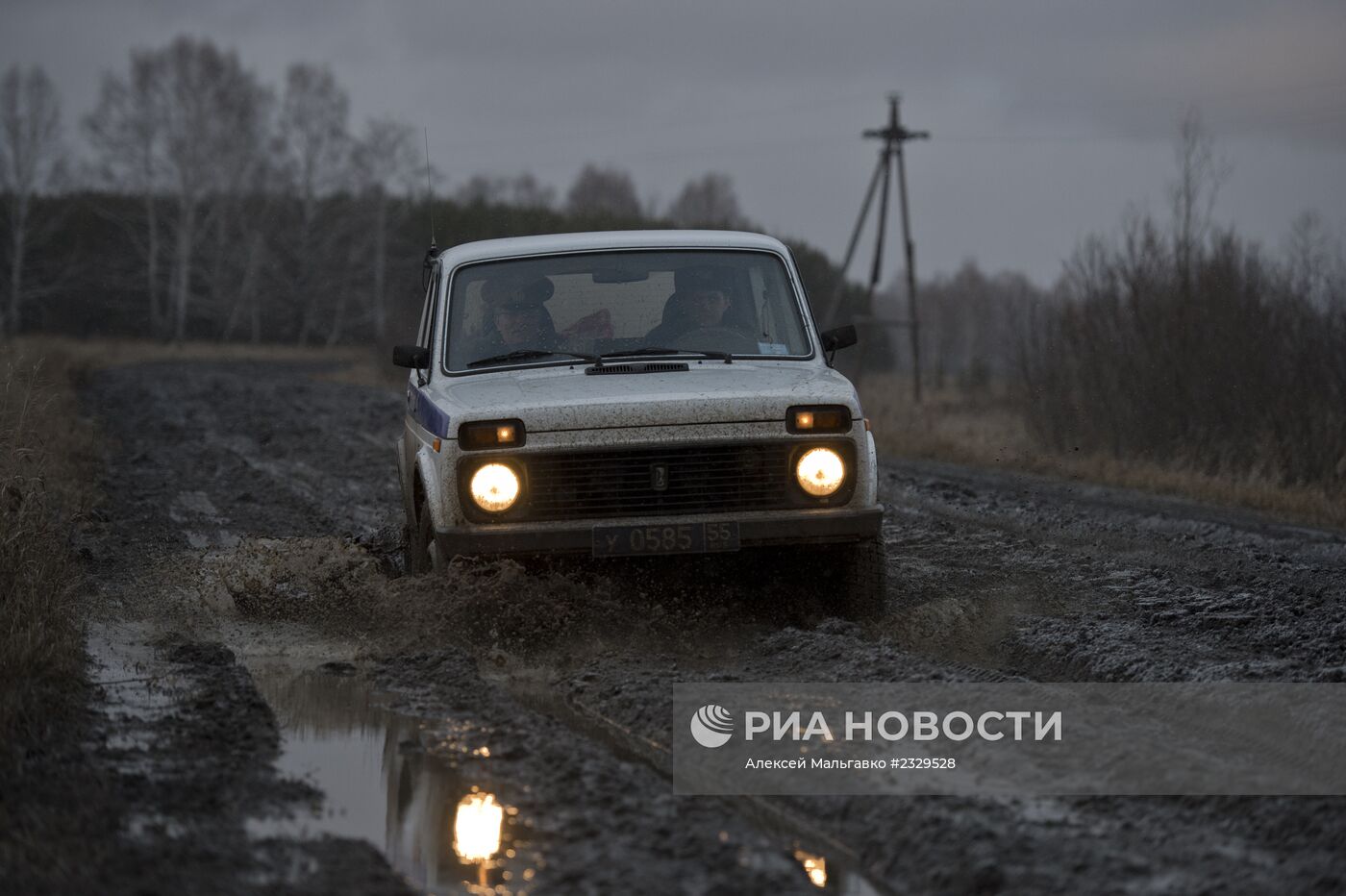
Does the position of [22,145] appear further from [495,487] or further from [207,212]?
[495,487]

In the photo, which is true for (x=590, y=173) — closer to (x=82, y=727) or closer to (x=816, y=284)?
(x=816, y=284)

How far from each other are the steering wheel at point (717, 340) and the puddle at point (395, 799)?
2.30 m

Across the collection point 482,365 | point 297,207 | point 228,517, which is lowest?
point 228,517

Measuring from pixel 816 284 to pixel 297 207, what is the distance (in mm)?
19547

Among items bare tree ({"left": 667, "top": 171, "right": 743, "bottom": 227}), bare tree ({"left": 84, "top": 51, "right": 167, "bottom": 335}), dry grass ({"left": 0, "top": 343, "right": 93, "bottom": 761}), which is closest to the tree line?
bare tree ({"left": 84, "top": 51, "right": 167, "bottom": 335})

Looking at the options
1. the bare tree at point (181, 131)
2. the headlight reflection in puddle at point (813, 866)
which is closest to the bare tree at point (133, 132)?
the bare tree at point (181, 131)

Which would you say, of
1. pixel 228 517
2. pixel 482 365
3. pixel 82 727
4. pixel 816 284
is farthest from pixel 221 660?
pixel 816 284

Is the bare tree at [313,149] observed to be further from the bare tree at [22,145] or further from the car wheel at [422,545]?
the car wheel at [422,545]

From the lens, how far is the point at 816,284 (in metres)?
58.3

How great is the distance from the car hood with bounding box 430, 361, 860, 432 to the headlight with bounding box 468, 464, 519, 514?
0.20 m

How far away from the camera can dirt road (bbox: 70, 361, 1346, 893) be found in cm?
363

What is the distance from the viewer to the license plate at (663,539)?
6141mm

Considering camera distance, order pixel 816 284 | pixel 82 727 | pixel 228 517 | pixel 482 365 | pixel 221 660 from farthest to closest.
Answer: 1. pixel 816 284
2. pixel 228 517
3. pixel 482 365
4. pixel 221 660
5. pixel 82 727

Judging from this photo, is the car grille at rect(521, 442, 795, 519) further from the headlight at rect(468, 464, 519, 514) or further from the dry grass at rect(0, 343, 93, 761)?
the dry grass at rect(0, 343, 93, 761)
